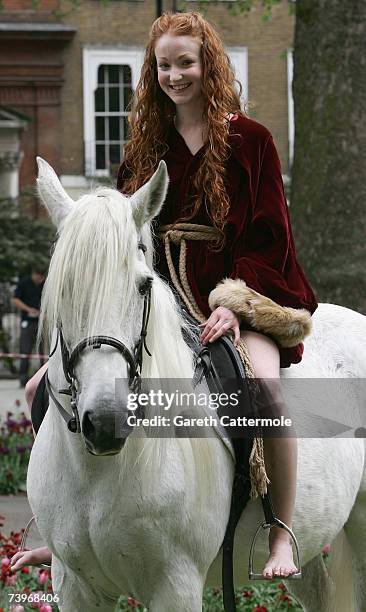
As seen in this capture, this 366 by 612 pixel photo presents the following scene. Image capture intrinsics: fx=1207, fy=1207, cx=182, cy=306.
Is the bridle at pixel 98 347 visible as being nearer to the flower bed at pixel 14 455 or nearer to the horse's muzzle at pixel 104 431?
the horse's muzzle at pixel 104 431

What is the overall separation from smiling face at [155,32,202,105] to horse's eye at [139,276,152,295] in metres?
0.99

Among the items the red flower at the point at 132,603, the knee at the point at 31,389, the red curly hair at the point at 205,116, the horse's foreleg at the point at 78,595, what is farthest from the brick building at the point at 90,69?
the horse's foreleg at the point at 78,595

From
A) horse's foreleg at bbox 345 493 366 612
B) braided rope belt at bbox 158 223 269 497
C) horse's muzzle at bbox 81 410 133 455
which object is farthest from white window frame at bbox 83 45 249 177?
horse's muzzle at bbox 81 410 133 455

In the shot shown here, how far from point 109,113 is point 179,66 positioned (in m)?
26.6

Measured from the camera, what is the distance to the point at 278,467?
4.23 m

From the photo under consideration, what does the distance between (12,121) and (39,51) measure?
3.67m

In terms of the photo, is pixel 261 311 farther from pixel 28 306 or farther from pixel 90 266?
pixel 28 306

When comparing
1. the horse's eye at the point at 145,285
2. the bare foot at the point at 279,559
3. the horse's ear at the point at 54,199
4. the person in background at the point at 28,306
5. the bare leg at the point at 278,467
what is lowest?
the person in background at the point at 28,306

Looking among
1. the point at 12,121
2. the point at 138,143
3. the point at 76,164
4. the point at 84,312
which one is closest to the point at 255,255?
the point at 138,143

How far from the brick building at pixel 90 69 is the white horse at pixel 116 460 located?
25.8 metres

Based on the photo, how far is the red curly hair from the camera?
429 cm

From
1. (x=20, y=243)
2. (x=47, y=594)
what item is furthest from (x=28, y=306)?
(x=47, y=594)

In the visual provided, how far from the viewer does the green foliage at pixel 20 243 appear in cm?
2183

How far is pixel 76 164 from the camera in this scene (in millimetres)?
29797
